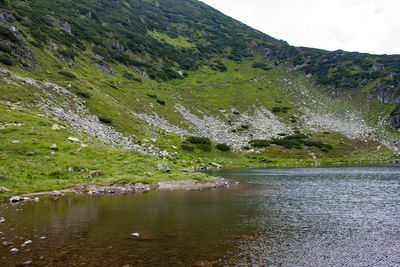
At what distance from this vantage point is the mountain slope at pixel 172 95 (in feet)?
Answer: 172

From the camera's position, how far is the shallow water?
40.4ft

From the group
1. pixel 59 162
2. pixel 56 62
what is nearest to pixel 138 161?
pixel 59 162

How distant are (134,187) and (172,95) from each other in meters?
88.2

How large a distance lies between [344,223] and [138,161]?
99.2ft

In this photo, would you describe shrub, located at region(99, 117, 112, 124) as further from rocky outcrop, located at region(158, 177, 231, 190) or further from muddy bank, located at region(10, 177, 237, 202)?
rocky outcrop, located at region(158, 177, 231, 190)

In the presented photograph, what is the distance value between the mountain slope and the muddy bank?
2740 millimetres

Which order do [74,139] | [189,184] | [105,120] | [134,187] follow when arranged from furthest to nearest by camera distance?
[105,120] → [74,139] → [189,184] → [134,187]

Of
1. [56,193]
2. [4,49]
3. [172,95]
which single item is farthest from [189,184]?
[172,95]

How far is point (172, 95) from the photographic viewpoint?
11506 cm

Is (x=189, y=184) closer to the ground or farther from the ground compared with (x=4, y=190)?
closer to the ground

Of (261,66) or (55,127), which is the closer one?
(55,127)

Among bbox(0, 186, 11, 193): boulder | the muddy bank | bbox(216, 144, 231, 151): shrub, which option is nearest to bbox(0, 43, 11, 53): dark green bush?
bbox(0, 186, 11, 193): boulder

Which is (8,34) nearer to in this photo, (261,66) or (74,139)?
(74,139)

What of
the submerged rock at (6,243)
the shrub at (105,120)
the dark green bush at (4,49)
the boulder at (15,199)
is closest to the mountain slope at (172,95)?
the shrub at (105,120)
